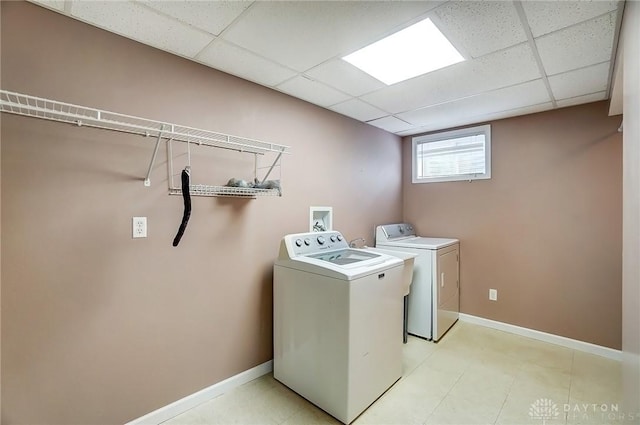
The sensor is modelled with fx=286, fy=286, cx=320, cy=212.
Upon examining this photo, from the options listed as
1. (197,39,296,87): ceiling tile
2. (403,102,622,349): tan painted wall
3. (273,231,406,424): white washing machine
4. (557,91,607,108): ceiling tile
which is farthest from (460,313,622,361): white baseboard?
(197,39,296,87): ceiling tile

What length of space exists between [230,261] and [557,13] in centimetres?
231

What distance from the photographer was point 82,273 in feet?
4.81

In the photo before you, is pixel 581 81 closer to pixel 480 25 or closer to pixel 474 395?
pixel 480 25

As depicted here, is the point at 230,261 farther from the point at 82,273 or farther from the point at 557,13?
the point at 557,13

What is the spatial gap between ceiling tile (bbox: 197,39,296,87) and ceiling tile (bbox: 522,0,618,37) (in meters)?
1.37

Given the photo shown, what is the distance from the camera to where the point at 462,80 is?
82.4 inches

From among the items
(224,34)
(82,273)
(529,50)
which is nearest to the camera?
(82,273)

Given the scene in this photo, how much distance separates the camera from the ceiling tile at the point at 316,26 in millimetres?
1354

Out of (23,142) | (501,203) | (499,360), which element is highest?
(23,142)

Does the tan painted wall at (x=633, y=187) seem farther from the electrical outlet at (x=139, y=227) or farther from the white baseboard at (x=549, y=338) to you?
the electrical outlet at (x=139, y=227)

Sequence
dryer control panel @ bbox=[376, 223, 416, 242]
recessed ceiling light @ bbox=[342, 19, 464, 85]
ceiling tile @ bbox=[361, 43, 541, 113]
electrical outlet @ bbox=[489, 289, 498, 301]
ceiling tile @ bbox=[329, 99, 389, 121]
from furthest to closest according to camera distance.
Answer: dryer control panel @ bbox=[376, 223, 416, 242] → electrical outlet @ bbox=[489, 289, 498, 301] → ceiling tile @ bbox=[329, 99, 389, 121] → ceiling tile @ bbox=[361, 43, 541, 113] → recessed ceiling light @ bbox=[342, 19, 464, 85]

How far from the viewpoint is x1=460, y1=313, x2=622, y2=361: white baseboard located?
244cm

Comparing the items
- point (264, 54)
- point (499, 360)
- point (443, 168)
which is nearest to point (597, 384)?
point (499, 360)

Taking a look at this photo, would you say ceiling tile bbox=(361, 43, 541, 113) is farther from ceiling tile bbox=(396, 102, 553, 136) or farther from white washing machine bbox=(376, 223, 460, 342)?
white washing machine bbox=(376, 223, 460, 342)
